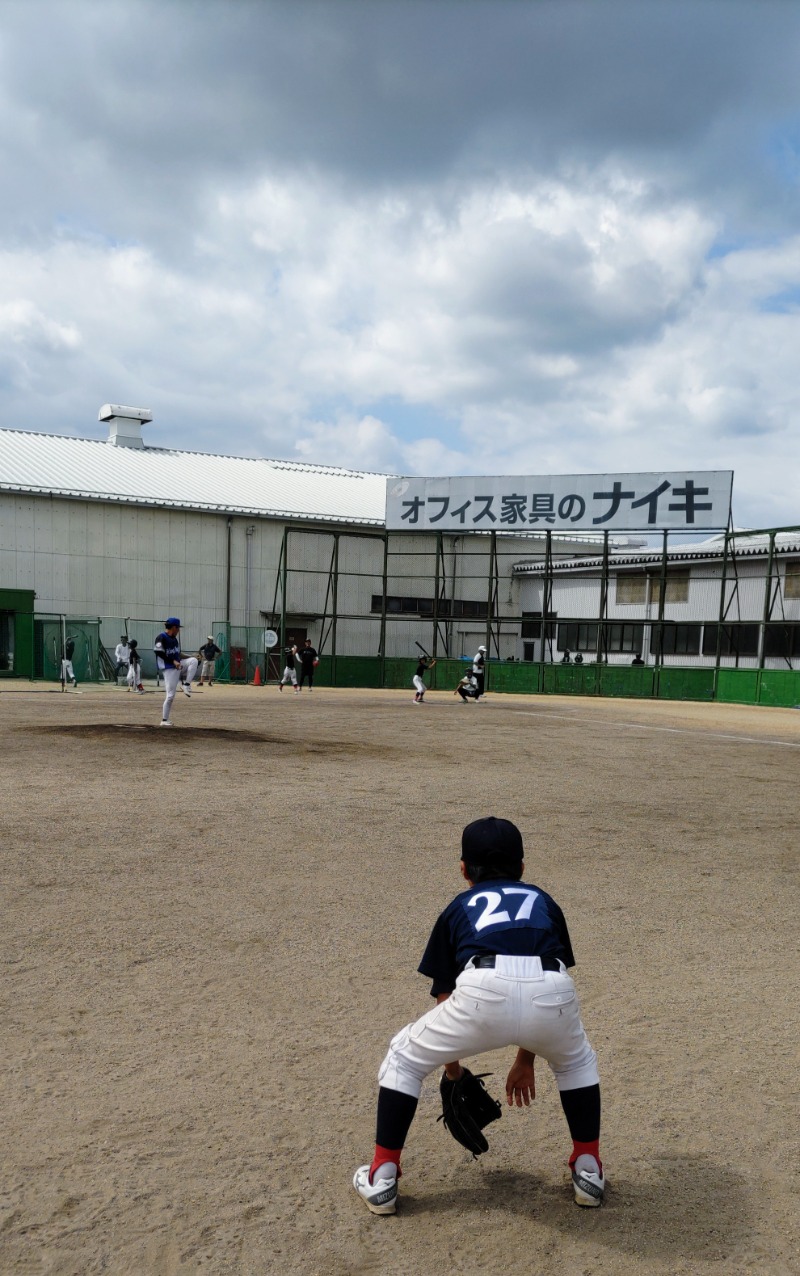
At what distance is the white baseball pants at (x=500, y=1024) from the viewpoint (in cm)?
294

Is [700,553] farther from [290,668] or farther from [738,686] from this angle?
[290,668]

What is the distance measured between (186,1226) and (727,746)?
1538cm

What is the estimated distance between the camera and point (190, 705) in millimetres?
23062

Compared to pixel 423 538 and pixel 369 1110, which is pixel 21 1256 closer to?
pixel 369 1110

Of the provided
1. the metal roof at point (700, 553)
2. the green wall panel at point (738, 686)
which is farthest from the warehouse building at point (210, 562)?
the green wall panel at point (738, 686)

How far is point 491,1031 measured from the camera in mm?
2953

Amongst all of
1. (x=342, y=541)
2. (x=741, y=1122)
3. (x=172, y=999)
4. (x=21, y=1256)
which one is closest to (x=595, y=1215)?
(x=741, y=1122)

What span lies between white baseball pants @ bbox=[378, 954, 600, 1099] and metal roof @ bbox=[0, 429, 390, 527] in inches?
1469

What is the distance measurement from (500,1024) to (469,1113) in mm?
382

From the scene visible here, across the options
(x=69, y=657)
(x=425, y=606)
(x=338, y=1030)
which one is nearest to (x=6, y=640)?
(x=69, y=657)

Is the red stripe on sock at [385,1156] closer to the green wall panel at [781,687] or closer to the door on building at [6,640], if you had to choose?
the green wall panel at [781,687]

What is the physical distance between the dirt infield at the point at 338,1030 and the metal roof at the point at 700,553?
27.1 metres

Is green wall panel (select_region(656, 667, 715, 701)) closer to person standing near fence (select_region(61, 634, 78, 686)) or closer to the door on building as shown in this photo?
person standing near fence (select_region(61, 634, 78, 686))

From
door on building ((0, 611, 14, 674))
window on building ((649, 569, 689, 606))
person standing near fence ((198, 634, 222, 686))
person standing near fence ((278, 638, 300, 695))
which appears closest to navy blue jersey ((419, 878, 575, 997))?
person standing near fence ((278, 638, 300, 695))
